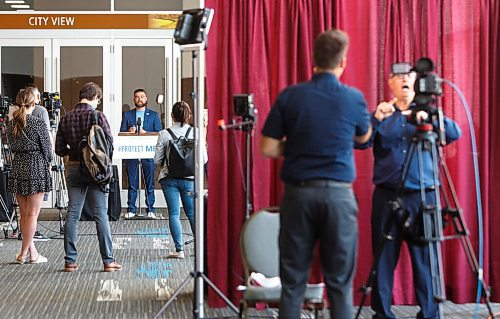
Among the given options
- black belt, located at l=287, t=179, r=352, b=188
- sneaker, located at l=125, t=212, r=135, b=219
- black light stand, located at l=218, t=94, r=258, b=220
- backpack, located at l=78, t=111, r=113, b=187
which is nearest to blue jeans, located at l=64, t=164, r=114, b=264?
backpack, located at l=78, t=111, r=113, b=187

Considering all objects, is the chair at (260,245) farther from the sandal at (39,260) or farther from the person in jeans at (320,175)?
the sandal at (39,260)

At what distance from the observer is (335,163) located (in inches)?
138

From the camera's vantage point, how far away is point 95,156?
21.0ft

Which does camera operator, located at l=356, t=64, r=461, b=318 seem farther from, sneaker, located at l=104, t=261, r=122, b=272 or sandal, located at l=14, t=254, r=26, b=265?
sandal, located at l=14, t=254, r=26, b=265

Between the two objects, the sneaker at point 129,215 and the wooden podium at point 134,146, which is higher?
the wooden podium at point 134,146

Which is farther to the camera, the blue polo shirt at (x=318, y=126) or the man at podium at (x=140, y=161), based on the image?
the man at podium at (x=140, y=161)

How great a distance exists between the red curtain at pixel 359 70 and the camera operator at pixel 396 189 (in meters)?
0.55

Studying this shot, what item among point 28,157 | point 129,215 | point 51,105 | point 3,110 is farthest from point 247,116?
point 129,215

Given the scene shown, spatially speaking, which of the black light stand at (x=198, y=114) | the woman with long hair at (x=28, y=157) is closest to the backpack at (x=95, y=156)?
the woman with long hair at (x=28, y=157)

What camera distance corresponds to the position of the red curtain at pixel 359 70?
16.9 ft

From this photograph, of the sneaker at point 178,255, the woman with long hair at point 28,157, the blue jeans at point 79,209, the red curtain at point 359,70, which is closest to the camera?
the red curtain at point 359,70

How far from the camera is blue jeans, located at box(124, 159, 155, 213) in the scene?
10.4 metres

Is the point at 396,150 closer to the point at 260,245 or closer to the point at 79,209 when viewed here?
the point at 260,245

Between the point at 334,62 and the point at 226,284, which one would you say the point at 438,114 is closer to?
the point at 334,62
